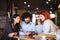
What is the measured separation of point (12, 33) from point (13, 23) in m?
0.29

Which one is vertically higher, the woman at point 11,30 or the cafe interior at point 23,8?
the cafe interior at point 23,8

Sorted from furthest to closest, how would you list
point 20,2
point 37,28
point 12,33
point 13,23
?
point 20,2 → point 37,28 → point 13,23 → point 12,33

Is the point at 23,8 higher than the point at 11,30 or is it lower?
higher

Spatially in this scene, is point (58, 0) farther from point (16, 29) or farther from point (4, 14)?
point (16, 29)

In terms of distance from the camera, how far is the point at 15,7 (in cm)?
591

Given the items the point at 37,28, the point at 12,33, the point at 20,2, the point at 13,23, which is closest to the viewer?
the point at 12,33

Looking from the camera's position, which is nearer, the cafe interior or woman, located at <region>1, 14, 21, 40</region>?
woman, located at <region>1, 14, 21, 40</region>

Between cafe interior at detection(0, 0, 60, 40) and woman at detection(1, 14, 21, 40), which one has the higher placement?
cafe interior at detection(0, 0, 60, 40)

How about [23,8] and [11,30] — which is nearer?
[11,30]

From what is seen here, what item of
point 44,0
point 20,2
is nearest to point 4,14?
point 20,2

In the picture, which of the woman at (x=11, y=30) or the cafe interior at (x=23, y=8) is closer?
the woman at (x=11, y=30)

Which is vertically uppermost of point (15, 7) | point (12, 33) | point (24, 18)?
point (15, 7)

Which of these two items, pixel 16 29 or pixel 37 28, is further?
pixel 37 28

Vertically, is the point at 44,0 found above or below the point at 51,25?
above
